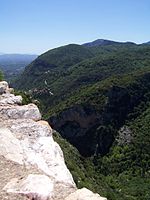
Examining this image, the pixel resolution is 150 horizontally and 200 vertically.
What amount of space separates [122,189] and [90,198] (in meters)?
76.2

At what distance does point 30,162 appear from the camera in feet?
30.6

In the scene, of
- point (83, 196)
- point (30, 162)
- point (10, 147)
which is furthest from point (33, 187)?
point (10, 147)

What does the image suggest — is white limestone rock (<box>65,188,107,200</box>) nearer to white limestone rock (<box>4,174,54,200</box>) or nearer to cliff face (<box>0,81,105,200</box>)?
cliff face (<box>0,81,105,200</box>)

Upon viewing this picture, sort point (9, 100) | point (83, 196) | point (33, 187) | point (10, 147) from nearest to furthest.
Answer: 1. point (83, 196)
2. point (33, 187)
3. point (10, 147)
4. point (9, 100)

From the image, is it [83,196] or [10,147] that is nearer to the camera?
[83,196]

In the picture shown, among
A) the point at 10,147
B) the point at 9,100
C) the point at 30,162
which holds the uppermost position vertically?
the point at 9,100

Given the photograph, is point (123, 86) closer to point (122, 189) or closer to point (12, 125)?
point (122, 189)

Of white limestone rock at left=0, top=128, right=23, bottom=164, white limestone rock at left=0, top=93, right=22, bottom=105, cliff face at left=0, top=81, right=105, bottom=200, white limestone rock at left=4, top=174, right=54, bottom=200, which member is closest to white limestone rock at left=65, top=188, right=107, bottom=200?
cliff face at left=0, top=81, right=105, bottom=200

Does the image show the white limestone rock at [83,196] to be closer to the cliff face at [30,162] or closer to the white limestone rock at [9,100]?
the cliff face at [30,162]

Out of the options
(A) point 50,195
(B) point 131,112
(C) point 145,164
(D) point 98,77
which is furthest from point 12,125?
(D) point 98,77

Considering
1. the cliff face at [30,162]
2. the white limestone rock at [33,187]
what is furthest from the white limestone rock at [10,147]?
the white limestone rock at [33,187]

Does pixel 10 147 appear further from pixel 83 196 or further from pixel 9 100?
pixel 9 100

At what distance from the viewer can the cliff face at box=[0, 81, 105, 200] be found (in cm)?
761

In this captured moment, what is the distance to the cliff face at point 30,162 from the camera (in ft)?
25.0
